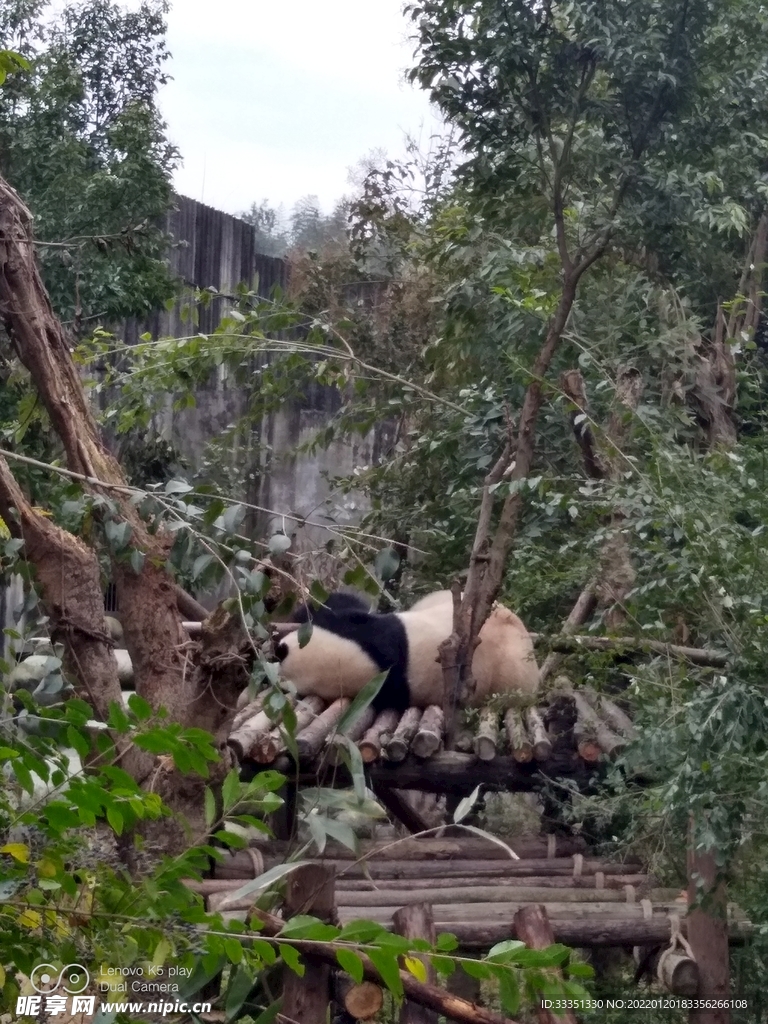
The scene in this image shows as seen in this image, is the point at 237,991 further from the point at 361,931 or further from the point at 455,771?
the point at 455,771

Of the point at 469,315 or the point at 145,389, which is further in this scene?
the point at 469,315

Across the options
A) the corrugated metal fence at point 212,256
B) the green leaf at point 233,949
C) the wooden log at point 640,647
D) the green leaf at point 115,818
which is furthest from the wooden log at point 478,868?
→ the corrugated metal fence at point 212,256

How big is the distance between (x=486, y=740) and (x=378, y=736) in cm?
36

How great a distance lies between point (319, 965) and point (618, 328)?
11.2 ft

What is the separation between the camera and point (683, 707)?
2688 mm

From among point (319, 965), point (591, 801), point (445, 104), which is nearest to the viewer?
point (319, 965)

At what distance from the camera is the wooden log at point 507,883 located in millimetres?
3244

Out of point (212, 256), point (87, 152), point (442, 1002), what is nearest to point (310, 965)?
point (442, 1002)

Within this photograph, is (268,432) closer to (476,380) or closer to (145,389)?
(476,380)

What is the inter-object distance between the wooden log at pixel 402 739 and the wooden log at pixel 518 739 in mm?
323

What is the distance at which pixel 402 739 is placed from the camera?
11.4 feet

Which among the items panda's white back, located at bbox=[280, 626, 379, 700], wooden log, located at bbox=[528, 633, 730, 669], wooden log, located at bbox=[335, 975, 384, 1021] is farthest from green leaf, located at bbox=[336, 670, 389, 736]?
panda's white back, located at bbox=[280, 626, 379, 700]

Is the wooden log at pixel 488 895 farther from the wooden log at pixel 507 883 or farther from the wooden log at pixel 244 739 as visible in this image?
the wooden log at pixel 244 739

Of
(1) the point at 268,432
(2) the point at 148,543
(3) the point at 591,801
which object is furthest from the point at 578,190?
(1) the point at 268,432
